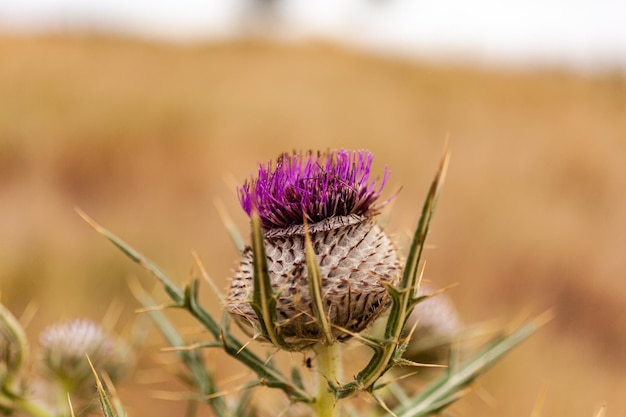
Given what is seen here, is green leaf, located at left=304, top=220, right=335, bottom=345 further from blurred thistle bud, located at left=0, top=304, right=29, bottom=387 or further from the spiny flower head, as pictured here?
blurred thistle bud, located at left=0, top=304, right=29, bottom=387

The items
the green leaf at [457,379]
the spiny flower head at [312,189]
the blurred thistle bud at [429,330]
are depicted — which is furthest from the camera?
the blurred thistle bud at [429,330]

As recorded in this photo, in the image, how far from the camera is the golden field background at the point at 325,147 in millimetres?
6434

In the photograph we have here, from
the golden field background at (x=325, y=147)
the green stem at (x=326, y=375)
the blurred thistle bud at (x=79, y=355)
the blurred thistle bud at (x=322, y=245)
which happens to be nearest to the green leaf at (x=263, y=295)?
the blurred thistle bud at (x=322, y=245)

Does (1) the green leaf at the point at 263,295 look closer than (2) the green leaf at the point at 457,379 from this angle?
Yes

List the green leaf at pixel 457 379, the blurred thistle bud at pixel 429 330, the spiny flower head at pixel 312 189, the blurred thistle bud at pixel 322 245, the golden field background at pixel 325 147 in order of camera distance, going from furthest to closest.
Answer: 1. the golden field background at pixel 325 147
2. the blurred thistle bud at pixel 429 330
3. the green leaf at pixel 457 379
4. the spiny flower head at pixel 312 189
5. the blurred thistle bud at pixel 322 245

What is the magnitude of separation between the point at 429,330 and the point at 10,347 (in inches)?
61.0

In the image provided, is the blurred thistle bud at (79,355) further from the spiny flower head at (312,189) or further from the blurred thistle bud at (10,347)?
the spiny flower head at (312,189)

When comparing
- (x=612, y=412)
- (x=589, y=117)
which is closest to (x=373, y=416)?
(x=612, y=412)

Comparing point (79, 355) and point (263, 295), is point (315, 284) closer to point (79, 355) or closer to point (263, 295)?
point (263, 295)

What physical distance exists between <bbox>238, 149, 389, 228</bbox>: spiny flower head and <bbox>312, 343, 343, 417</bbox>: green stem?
0.32 m

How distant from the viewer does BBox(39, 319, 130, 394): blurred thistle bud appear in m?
2.18

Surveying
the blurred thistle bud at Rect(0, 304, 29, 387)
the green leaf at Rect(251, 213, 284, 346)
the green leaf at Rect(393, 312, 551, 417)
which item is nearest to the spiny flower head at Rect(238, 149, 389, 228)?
the green leaf at Rect(251, 213, 284, 346)

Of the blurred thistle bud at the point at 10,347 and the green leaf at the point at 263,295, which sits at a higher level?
the green leaf at the point at 263,295

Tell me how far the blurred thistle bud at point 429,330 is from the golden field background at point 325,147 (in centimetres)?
97
